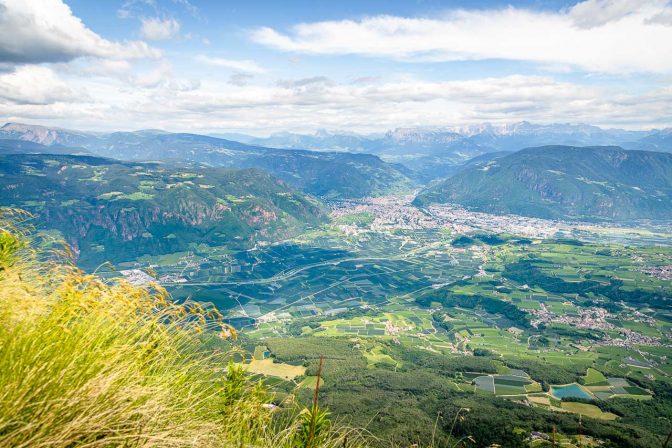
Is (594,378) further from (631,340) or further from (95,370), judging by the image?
(95,370)

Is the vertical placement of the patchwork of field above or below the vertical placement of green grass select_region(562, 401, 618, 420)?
above

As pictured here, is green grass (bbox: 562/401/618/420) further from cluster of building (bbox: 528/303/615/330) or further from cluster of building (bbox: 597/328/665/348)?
cluster of building (bbox: 528/303/615/330)

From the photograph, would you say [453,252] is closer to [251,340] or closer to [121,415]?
[251,340]

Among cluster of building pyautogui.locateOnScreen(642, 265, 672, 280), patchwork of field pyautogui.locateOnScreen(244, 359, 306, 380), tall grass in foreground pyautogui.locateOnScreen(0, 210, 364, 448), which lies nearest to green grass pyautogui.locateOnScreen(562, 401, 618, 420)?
patchwork of field pyautogui.locateOnScreen(244, 359, 306, 380)

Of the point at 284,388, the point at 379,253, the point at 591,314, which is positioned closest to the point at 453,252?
the point at 379,253

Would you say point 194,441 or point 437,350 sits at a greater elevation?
point 194,441

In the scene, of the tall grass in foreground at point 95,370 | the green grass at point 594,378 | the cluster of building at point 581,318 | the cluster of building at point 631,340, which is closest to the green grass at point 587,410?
the green grass at point 594,378

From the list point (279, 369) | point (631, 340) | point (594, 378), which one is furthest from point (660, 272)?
point (279, 369)

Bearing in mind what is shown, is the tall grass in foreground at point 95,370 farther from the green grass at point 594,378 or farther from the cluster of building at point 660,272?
the cluster of building at point 660,272
